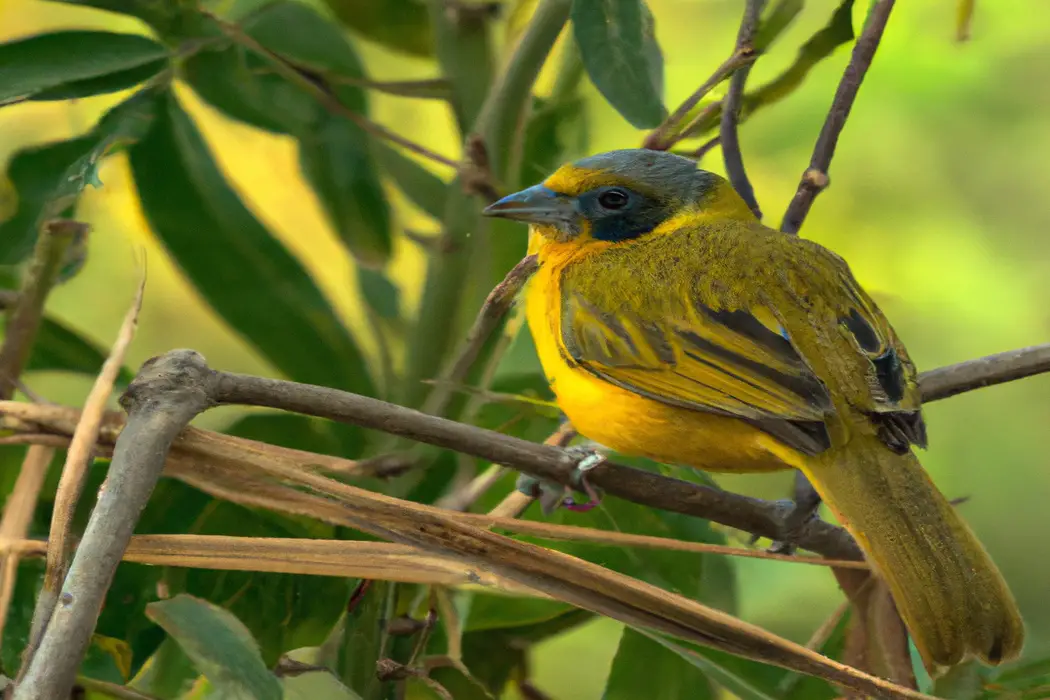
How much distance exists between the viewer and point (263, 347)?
1.24 metres

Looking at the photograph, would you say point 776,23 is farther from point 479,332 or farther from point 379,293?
point 379,293

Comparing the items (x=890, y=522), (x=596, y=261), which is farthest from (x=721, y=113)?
(x=890, y=522)

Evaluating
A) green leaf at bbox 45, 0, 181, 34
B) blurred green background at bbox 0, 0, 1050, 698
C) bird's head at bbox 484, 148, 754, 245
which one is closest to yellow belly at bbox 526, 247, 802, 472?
bird's head at bbox 484, 148, 754, 245

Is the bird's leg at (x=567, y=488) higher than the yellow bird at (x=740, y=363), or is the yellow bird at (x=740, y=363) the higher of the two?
the yellow bird at (x=740, y=363)

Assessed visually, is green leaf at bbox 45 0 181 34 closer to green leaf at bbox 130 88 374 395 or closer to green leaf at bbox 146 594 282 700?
green leaf at bbox 130 88 374 395

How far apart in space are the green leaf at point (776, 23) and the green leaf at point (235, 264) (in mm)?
537

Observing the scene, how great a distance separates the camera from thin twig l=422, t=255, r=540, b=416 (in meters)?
1.00

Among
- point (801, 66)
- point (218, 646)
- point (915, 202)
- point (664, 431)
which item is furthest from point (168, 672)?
point (915, 202)

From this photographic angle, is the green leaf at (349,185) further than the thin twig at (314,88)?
Yes

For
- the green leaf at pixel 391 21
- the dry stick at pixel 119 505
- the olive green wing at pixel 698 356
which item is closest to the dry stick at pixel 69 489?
the dry stick at pixel 119 505

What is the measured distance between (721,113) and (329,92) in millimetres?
468

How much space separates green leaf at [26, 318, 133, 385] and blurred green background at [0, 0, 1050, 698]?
763 millimetres

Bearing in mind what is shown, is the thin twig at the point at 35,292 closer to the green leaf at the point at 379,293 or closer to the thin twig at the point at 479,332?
the thin twig at the point at 479,332

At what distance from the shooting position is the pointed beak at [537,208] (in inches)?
44.6
